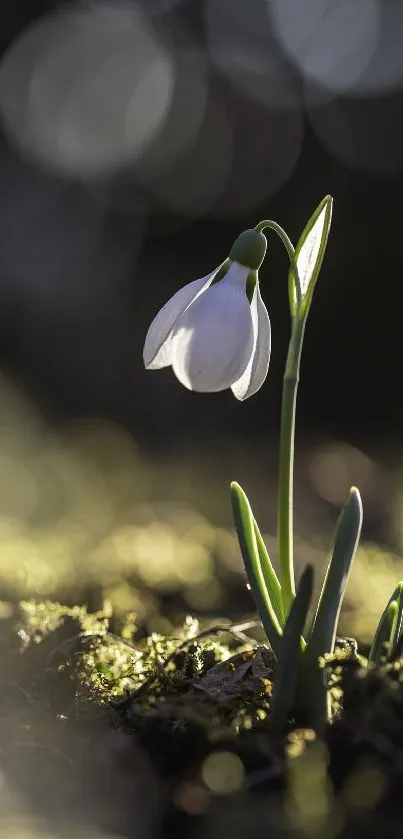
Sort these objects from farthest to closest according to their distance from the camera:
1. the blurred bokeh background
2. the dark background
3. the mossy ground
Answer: the dark background < the blurred bokeh background < the mossy ground

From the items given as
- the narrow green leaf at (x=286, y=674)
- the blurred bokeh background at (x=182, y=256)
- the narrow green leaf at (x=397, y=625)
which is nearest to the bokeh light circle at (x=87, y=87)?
the blurred bokeh background at (x=182, y=256)

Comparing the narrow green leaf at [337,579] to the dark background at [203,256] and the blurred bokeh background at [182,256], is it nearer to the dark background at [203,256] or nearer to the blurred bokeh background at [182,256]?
the blurred bokeh background at [182,256]

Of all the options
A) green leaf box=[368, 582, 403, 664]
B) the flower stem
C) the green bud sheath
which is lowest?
green leaf box=[368, 582, 403, 664]

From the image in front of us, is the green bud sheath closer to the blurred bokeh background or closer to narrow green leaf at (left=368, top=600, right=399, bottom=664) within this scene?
narrow green leaf at (left=368, top=600, right=399, bottom=664)

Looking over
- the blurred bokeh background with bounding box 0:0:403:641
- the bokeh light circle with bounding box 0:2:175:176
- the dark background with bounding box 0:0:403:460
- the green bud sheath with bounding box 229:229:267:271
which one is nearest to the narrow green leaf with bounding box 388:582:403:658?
the green bud sheath with bounding box 229:229:267:271

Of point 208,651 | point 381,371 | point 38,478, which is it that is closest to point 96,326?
point 381,371

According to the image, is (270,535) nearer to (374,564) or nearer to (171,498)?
(374,564)
